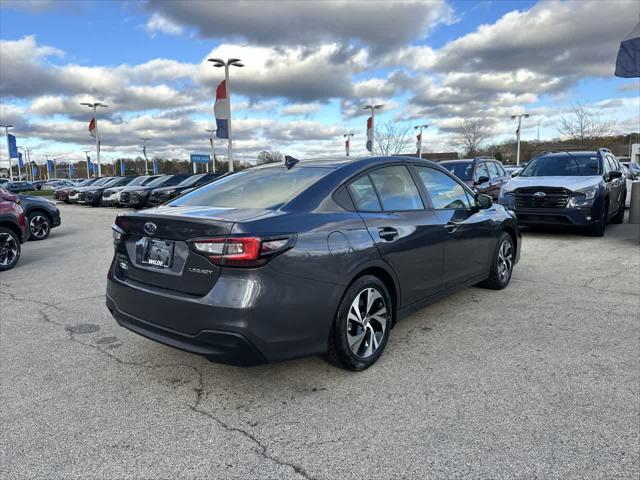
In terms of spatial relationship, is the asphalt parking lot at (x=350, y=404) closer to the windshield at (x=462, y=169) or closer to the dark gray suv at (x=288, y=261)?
the dark gray suv at (x=288, y=261)

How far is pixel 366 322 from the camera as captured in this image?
3453 mm

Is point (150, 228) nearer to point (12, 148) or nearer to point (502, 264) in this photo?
point (502, 264)

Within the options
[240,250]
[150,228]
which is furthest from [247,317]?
[150,228]

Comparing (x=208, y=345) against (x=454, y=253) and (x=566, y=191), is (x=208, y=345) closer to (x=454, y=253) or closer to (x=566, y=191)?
(x=454, y=253)

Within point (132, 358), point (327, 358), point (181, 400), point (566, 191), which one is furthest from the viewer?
point (566, 191)

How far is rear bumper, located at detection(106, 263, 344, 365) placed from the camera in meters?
2.75

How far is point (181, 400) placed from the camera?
3.11 meters

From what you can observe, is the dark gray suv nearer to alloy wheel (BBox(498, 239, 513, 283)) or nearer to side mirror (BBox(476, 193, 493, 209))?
side mirror (BBox(476, 193, 493, 209))

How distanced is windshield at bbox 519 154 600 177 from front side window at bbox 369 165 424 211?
7280 mm

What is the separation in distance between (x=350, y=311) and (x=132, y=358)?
1.88 m

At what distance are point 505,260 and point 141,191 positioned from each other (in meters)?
17.5

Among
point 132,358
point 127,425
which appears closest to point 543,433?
point 127,425

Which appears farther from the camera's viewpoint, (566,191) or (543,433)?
(566,191)

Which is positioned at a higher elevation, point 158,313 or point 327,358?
point 158,313
